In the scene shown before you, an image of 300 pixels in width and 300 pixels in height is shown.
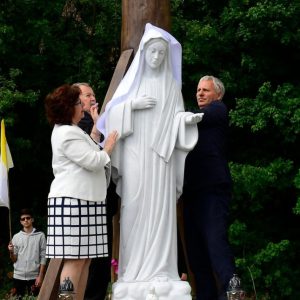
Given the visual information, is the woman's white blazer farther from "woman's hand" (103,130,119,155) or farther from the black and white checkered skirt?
"woman's hand" (103,130,119,155)

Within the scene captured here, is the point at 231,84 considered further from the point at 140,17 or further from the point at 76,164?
the point at 76,164

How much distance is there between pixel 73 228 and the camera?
762cm

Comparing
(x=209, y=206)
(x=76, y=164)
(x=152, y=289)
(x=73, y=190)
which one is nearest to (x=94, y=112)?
(x=76, y=164)

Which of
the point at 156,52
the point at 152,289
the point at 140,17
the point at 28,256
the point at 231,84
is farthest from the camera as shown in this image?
the point at 231,84

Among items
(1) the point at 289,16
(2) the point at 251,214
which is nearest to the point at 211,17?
(1) the point at 289,16

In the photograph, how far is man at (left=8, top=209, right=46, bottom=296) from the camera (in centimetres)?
1310

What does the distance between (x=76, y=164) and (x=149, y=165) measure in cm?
75

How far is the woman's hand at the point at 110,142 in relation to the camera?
7.96 m

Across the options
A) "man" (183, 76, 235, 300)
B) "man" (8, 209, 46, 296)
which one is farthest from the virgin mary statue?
"man" (8, 209, 46, 296)

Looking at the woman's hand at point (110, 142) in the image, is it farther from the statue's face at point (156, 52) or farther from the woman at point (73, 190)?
the statue's face at point (156, 52)

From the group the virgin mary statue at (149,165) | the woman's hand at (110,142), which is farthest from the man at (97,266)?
the woman's hand at (110,142)

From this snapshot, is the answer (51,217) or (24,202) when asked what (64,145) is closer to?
(51,217)

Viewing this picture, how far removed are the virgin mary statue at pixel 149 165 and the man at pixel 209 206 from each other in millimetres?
161

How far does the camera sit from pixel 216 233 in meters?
8.23
